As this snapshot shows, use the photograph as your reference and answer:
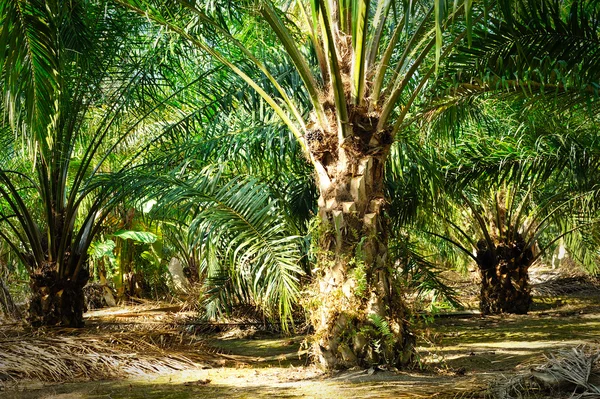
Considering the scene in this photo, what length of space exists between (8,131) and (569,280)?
12.4m

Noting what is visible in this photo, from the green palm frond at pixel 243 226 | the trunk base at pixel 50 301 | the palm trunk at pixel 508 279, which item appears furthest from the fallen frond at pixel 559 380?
the palm trunk at pixel 508 279

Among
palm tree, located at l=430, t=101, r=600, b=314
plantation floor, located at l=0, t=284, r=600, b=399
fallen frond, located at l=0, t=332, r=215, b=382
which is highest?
palm tree, located at l=430, t=101, r=600, b=314

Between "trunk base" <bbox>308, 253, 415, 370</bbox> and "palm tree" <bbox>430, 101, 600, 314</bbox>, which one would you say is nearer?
"trunk base" <bbox>308, 253, 415, 370</bbox>

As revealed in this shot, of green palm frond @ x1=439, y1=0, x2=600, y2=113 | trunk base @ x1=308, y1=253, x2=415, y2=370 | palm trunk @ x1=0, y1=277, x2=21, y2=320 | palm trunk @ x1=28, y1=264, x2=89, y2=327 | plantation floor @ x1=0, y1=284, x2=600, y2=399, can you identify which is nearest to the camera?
plantation floor @ x1=0, y1=284, x2=600, y2=399

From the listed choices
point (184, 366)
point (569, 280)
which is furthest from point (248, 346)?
point (569, 280)

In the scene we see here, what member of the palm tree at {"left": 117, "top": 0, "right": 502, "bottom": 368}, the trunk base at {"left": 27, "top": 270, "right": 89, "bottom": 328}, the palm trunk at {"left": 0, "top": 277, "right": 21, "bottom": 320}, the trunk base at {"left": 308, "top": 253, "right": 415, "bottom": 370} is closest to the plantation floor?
the trunk base at {"left": 308, "top": 253, "right": 415, "bottom": 370}

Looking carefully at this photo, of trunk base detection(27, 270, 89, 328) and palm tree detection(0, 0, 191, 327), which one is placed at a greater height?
palm tree detection(0, 0, 191, 327)

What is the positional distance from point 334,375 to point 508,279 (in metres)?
6.38

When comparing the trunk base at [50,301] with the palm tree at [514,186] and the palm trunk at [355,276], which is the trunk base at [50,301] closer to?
the palm trunk at [355,276]

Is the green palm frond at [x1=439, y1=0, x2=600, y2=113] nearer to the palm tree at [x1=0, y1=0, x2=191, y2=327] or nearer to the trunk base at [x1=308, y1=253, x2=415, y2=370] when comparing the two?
the trunk base at [x1=308, y1=253, x2=415, y2=370]

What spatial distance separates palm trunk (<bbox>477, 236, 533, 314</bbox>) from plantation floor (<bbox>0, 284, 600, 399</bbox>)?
6.64 feet

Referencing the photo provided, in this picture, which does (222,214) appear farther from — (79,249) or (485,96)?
(485,96)

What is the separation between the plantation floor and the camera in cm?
457

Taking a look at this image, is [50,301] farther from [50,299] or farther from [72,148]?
[72,148]
